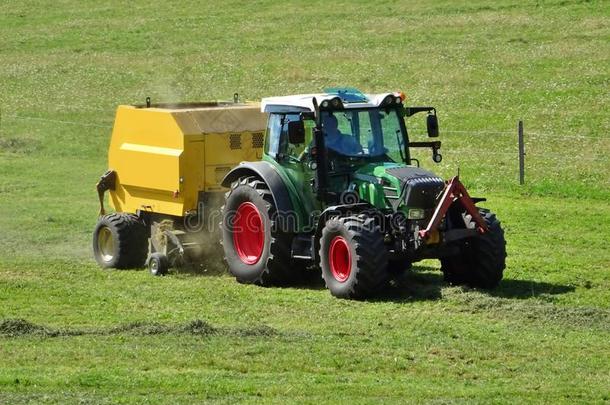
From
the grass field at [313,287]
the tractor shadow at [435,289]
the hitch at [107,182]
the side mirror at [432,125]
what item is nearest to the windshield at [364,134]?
the side mirror at [432,125]

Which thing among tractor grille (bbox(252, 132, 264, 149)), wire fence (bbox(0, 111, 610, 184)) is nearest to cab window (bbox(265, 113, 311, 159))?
tractor grille (bbox(252, 132, 264, 149))

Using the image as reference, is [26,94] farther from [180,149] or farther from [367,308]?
[367,308]

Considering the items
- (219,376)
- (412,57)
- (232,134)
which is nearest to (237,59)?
(412,57)

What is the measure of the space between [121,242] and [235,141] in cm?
223

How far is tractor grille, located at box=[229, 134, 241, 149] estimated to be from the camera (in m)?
18.1

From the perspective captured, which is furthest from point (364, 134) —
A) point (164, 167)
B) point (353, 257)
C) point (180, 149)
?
point (164, 167)

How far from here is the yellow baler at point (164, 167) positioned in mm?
17812

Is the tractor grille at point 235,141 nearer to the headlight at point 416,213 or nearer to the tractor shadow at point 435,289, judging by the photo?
the tractor shadow at point 435,289

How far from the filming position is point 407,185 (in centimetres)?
1538

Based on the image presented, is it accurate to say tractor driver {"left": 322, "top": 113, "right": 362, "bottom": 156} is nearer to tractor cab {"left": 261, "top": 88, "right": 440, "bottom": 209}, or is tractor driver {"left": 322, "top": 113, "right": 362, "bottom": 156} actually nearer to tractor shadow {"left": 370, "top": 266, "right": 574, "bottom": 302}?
tractor cab {"left": 261, "top": 88, "right": 440, "bottom": 209}

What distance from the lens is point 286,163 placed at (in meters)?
16.8

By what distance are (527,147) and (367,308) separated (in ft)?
50.4

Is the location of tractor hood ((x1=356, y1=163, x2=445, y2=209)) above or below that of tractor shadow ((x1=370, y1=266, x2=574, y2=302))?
above

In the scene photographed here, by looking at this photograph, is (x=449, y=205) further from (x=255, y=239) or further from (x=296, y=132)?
(x=255, y=239)
